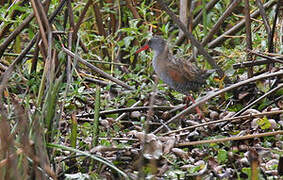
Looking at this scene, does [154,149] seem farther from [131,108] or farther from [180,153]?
[131,108]

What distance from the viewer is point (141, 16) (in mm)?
5672

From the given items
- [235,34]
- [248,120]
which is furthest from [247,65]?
[235,34]

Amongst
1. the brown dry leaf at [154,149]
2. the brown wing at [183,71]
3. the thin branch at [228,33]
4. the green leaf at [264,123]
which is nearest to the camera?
the brown dry leaf at [154,149]

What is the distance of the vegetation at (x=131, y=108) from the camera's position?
108 inches

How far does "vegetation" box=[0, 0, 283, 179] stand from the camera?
2746mm

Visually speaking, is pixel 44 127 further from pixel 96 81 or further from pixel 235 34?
pixel 235 34

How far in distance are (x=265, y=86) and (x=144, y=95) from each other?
0.98 metres

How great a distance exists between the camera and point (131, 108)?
4.18 metres

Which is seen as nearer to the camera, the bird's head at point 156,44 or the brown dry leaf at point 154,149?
the brown dry leaf at point 154,149

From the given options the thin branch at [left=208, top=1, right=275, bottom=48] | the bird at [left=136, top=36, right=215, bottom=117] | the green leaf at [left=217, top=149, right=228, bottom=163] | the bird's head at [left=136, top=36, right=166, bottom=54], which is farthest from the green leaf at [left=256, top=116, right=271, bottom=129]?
the thin branch at [left=208, top=1, right=275, bottom=48]

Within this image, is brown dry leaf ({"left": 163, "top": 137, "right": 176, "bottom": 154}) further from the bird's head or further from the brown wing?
the bird's head

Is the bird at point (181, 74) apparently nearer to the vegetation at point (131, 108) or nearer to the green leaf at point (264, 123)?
the vegetation at point (131, 108)

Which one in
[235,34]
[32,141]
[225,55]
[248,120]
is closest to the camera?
[32,141]

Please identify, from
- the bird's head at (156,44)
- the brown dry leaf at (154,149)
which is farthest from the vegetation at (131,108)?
the bird's head at (156,44)
